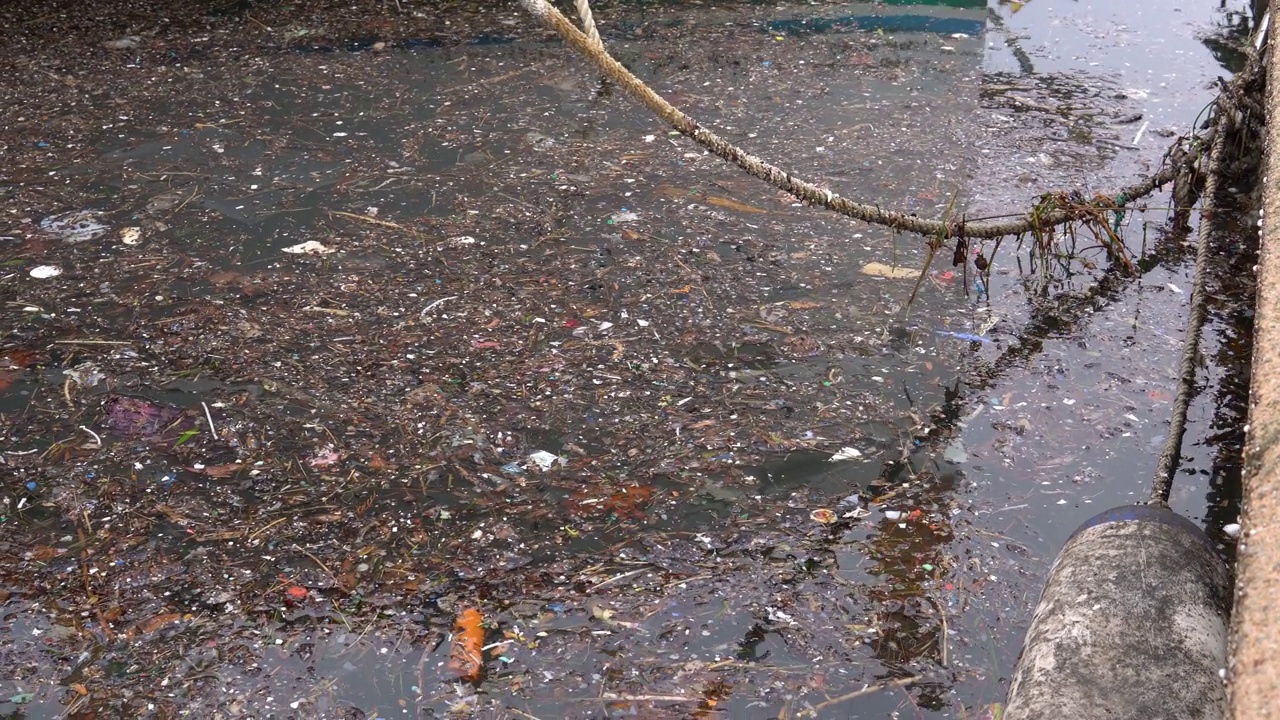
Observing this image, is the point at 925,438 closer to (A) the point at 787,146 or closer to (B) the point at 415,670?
(B) the point at 415,670

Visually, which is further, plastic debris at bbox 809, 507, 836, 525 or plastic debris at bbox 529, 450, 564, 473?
plastic debris at bbox 529, 450, 564, 473

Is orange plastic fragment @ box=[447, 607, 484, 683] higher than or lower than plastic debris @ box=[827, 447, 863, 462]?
lower

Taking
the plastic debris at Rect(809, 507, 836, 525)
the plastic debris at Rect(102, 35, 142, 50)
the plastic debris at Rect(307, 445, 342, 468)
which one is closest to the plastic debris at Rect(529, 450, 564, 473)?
the plastic debris at Rect(307, 445, 342, 468)

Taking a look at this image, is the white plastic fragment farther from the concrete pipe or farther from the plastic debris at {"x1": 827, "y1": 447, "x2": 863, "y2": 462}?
the concrete pipe

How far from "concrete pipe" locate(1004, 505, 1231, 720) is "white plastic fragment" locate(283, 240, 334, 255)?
8.46ft

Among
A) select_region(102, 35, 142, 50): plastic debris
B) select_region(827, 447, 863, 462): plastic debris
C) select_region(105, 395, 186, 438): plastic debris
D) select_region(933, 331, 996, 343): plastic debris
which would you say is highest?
select_region(102, 35, 142, 50): plastic debris

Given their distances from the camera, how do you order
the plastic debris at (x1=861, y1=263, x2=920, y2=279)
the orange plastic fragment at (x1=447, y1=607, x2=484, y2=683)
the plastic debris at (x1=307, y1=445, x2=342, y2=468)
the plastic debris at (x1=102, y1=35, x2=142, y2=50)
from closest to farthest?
1. the orange plastic fragment at (x1=447, y1=607, x2=484, y2=683)
2. the plastic debris at (x1=307, y1=445, x2=342, y2=468)
3. the plastic debris at (x1=861, y1=263, x2=920, y2=279)
4. the plastic debris at (x1=102, y1=35, x2=142, y2=50)

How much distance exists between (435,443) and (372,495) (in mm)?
239

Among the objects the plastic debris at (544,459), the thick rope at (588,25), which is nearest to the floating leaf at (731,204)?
the thick rope at (588,25)

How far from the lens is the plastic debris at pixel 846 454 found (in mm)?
2791

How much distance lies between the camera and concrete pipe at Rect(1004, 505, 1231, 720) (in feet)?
5.71

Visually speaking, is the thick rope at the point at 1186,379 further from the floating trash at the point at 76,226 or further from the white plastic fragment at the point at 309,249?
the floating trash at the point at 76,226

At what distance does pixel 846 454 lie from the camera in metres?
2.80

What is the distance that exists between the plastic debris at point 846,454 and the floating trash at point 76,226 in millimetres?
2629
